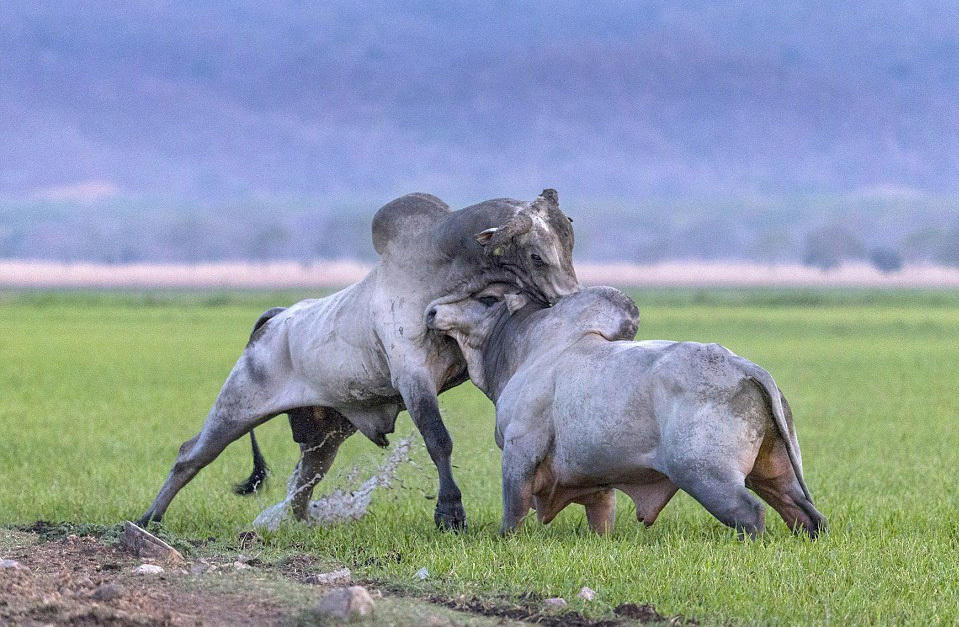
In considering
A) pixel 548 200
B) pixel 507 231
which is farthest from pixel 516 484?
pixel 548 200

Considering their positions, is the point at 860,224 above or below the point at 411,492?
above

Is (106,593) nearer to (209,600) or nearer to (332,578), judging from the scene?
(209,600)

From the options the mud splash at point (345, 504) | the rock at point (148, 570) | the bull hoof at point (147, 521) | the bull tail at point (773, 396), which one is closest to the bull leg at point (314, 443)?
the mud splash at point (345, 504)

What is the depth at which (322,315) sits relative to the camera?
990cm

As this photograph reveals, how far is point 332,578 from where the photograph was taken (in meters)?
7.38

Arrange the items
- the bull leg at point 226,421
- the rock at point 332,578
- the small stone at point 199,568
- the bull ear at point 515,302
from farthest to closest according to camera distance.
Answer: the bull leg at point 226,421, the bull ear at point 515,302, the small stone at point 199,568, the rock at point 332,578

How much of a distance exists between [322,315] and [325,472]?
1320mm

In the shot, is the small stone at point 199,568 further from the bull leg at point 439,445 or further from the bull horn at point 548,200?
the bull horn at point 548,200

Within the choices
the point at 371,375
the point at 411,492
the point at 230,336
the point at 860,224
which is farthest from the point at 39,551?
the point at 860,224

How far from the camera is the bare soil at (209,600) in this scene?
6.33m

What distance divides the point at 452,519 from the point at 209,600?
2435mm

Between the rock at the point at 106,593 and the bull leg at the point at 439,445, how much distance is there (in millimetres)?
2684

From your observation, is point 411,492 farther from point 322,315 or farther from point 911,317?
point 911,317

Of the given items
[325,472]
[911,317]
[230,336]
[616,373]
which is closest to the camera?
[616,373]
